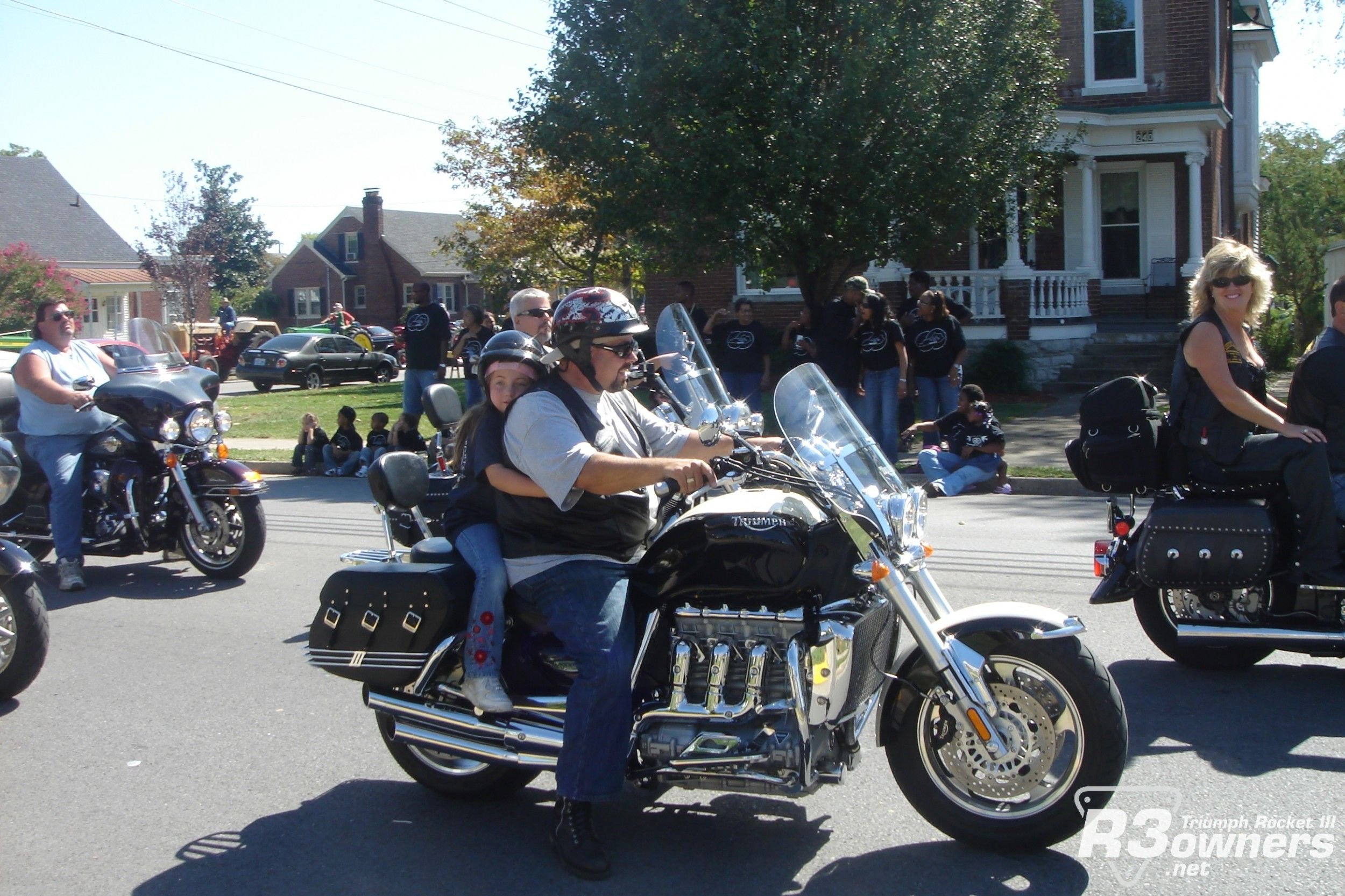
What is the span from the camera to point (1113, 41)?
78.6 feet

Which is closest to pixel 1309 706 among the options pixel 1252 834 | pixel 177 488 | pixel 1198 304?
pixel 1252 834

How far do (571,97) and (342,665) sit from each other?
1345cm

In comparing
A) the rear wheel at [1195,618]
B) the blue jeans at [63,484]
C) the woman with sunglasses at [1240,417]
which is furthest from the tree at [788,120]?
the rear wheel at [1195,618]

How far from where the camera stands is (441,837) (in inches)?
171

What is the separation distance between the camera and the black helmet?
443 cm

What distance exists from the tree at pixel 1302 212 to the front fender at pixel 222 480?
89.3 ft

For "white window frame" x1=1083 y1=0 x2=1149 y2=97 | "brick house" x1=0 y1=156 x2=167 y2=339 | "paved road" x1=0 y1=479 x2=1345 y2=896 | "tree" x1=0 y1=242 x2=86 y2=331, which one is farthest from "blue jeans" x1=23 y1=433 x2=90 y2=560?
"brick house" x1=0 y1=156 x2=167 y2=339

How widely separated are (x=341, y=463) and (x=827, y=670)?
477 inches

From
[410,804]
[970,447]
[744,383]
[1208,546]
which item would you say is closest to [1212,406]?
[1208,546]

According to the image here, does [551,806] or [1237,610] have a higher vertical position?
[1237,610]

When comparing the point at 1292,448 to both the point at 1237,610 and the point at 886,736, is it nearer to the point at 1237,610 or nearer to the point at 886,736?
the point at 1237,610

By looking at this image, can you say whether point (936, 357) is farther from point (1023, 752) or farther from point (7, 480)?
point (1023, 752)

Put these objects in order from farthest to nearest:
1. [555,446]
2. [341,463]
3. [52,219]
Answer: [52,219], [341,463], [555,446]

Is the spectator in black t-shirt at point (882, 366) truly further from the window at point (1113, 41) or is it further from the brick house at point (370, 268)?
the brick house at point (370, 268)
